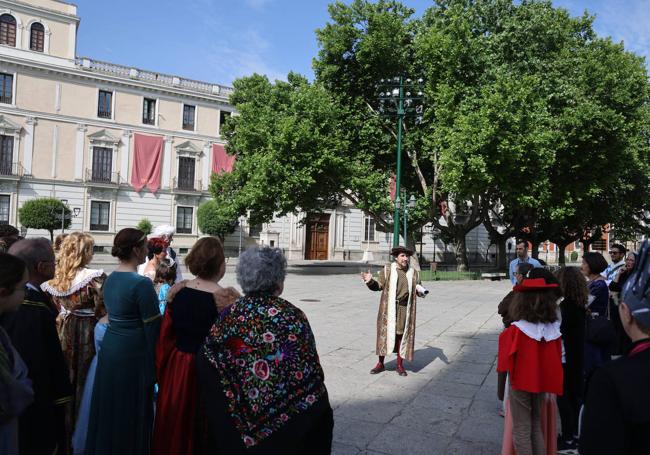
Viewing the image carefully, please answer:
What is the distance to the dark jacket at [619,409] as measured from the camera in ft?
5.13

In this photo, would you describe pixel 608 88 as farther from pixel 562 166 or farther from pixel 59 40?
pixel 59 40

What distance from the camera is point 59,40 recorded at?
113 ft

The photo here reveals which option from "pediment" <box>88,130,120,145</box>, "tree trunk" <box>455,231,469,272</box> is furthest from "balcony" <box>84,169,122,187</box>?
"tree trunk" <box>455,231,469,272</box>

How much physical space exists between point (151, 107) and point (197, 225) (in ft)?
31.4

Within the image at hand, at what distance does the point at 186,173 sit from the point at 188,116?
4526mm

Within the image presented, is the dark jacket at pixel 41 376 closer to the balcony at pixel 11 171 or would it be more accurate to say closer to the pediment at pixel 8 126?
the balcony at pixel 11 171

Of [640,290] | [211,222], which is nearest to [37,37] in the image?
[211,222]

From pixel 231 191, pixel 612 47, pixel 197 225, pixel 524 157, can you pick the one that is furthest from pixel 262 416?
pixel 197 225

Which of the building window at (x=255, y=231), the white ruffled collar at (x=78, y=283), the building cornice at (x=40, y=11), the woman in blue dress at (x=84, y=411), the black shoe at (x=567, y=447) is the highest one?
the building cornice at (x=40, y=11)

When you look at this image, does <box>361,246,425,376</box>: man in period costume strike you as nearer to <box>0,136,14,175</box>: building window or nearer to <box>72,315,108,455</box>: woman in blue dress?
<box>72,315,108,455</box>: woman in blue dress

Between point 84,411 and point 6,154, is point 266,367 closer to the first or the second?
point 84,411

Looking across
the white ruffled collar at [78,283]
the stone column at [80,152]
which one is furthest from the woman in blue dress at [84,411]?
the stone column at [80,152]

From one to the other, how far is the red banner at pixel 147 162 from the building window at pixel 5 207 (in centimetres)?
788

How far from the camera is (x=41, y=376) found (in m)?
2.68
